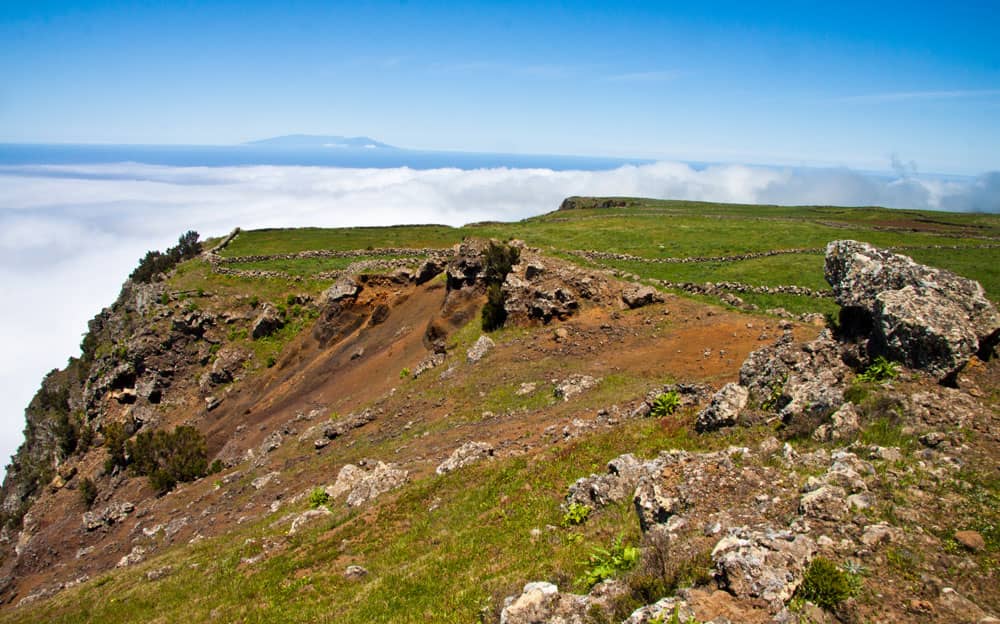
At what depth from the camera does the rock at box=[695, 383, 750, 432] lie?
498 inches

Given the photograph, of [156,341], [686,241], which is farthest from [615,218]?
[156,341]

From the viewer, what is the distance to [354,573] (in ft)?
37.3

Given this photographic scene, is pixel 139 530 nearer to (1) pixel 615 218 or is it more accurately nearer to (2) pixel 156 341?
(2) pixel 156 341

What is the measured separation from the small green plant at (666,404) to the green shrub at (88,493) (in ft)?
114

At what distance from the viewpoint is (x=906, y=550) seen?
673cm

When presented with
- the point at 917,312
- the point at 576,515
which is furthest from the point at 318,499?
the point at 917,312

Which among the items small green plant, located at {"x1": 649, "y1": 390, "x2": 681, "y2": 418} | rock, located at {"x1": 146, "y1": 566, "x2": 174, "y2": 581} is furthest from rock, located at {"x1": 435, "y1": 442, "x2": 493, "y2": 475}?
rock, located at {"x1": 146, "y1": 566, "x2": 174, "y2": 581}

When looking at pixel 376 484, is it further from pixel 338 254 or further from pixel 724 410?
pixel 338 254

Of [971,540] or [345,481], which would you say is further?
[345,481]

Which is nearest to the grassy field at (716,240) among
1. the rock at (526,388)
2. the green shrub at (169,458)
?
the rock at (526,388)

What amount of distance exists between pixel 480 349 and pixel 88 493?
2617cm

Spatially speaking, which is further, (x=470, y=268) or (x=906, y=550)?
(x=470, y=268)

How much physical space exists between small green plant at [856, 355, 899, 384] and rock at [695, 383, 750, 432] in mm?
2548

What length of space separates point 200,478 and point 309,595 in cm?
Answer: 2028
